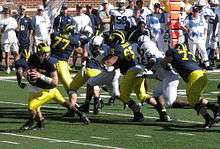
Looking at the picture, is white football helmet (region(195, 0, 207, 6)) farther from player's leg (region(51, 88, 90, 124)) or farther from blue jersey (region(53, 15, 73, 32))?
Result: player's leg (region(51, 88, 90, 124))

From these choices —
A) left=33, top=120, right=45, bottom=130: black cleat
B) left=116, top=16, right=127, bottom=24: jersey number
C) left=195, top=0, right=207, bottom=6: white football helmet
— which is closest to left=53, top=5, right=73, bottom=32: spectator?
left=116, top=16, right=127, bottom=24: jersey number

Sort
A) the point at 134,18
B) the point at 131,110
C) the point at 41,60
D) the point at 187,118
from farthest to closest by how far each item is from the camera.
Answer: the point at 134,18 < the point at 131,110 < the point at 187,118 < the point at 41,60

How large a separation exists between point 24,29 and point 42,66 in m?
10.2

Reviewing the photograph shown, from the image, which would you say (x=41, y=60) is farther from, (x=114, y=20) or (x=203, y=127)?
(x=114, y=20)

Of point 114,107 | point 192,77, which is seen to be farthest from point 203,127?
point 114,107

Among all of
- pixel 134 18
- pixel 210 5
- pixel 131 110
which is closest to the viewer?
pixel 131 110

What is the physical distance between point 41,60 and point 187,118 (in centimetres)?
308

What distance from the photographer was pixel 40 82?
14852mm

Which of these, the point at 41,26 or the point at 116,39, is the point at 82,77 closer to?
the point at 116,39

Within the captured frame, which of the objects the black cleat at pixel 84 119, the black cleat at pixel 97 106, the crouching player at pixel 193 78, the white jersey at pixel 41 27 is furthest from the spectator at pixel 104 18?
the crouching player at pixel 193 78

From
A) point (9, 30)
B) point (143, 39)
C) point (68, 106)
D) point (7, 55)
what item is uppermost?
point (143, 39)

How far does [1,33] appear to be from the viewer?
993 inches

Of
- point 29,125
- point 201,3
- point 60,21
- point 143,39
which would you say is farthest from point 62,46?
point 201,3

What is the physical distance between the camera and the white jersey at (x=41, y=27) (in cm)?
2522
